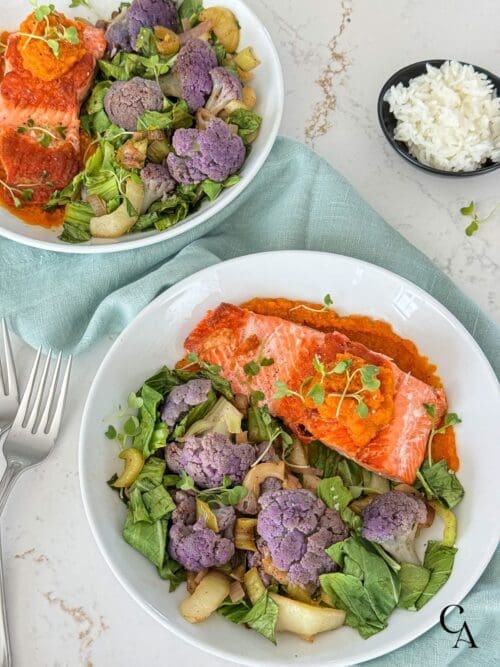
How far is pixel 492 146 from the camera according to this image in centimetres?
354

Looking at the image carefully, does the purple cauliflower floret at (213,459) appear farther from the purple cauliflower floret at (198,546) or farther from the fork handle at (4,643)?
the fork handle at (4,643)

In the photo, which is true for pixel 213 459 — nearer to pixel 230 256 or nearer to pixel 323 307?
pixel 323 307

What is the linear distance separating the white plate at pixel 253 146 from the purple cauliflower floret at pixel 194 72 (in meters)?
0.23

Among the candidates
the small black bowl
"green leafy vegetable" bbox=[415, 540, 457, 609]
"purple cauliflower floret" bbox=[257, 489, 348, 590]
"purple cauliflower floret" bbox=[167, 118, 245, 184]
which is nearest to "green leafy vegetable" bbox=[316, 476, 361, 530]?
"purple cauliflower floret" bbox=[257, 489, 348, 590]

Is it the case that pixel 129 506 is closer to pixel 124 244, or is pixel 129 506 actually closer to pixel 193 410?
pixel 193 410

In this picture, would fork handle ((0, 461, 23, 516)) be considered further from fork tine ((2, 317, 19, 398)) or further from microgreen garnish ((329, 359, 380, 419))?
microgreen garnish ((329, 359, 380, 419))

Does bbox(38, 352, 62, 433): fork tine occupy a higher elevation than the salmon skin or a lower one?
lower

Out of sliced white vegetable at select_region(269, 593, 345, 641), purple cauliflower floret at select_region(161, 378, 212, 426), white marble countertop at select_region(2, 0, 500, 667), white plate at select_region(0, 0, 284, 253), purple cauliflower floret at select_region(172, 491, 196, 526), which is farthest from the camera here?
white plate at select_region(0, 0, 284, 253)

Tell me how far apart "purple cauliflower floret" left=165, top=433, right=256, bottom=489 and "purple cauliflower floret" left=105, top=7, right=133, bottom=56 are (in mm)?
1725

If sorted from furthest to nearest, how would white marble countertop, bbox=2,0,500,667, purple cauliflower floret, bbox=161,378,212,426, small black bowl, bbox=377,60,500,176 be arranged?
small black bowl, bbox=377,60,500,176
white marble countertop, bbox=2,0,500,667
purple cauliflower floret, bbox=161,378,212,426

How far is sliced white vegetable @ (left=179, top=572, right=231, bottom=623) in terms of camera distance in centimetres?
289

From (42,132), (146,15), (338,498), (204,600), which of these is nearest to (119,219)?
(42,132)

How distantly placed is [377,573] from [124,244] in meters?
1.55

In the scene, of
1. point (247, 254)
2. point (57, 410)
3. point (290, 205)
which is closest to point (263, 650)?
point (57, 410)
